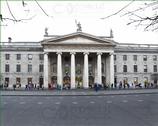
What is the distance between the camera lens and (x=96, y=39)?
260 feet

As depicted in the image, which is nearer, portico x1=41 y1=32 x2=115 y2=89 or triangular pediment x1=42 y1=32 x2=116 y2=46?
triangular pediment x1=42 y1=32 x2=116 y2=46

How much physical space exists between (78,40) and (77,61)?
21.1ft

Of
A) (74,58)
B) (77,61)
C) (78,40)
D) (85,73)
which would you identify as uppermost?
(78,40)

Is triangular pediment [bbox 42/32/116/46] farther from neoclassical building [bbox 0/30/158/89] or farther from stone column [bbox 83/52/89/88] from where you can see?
stone column [bbox 83/52/89/88]

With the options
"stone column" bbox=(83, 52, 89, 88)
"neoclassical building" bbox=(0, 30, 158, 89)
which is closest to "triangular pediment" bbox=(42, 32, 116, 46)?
"neoclassical building" bbox=(0, 30, 158, 89)

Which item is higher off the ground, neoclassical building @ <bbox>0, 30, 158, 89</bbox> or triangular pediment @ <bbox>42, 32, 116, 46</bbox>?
triangular pediment @ <bbox>42, 32, 116, 46</bbox>

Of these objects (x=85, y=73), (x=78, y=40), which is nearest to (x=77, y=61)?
(x=85, y=73)

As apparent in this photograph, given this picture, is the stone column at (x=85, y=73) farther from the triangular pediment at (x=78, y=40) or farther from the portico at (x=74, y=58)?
the triangular pediment at (x=78, y=40)

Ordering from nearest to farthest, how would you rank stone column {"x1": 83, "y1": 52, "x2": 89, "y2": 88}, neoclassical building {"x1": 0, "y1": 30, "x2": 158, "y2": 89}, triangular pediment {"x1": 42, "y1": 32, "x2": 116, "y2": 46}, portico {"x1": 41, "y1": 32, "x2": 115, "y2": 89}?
1. stone column {"x1": 83, "y1": 52, "x2": 89, "y2": 88}
2. triangular pediment {"x1": 42, "y1": 32, "x2": 116, "y2": 46}
3. portico {"x1": 41, "y1": 32, "x2": 115, "y2": 89}
4. neoclassical building {"x1": 0, "y1": 30, "x2": 158, "y2": 89}

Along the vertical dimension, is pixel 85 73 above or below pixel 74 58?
below

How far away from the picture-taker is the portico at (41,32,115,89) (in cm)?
7869

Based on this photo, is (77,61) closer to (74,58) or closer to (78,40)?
(74,58)

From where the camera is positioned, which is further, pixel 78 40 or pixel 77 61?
pixel 77 61

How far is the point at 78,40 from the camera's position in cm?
7969
